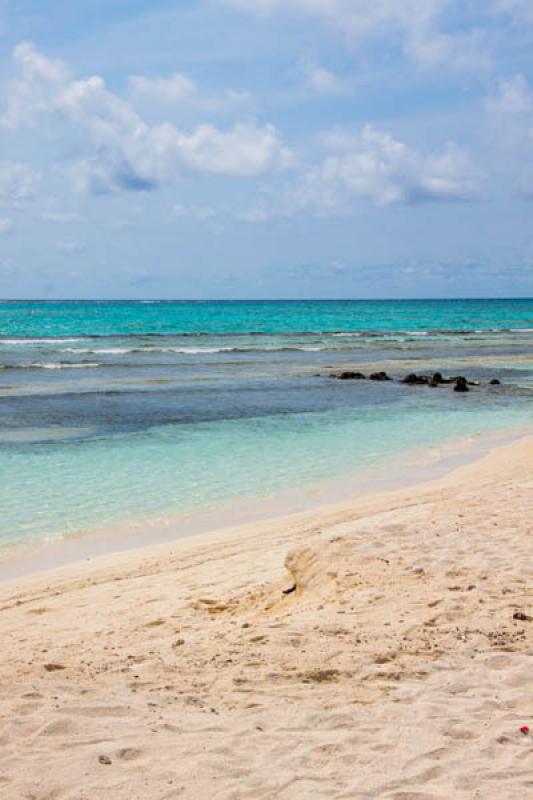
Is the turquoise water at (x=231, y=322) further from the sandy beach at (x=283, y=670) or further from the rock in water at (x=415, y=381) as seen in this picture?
the sandy beach at (x=283, y=670)

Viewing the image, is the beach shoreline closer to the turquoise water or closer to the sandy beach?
the sandy beach

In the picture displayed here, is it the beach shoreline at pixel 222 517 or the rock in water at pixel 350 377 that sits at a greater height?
the rock in water at pixel 350 377

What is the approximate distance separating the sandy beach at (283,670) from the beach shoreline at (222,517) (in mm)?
433

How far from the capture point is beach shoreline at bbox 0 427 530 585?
856cm

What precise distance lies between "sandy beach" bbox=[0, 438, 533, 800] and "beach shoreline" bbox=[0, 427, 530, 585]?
433 millimetres

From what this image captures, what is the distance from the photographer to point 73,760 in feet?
13.2

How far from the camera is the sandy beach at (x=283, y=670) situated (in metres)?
3.90

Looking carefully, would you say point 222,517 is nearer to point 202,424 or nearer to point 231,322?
point 202,424

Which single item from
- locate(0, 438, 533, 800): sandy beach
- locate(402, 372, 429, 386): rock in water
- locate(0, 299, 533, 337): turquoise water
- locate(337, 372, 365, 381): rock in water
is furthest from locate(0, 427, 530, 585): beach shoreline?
locate(0, 299, 533, 337): turquoise water

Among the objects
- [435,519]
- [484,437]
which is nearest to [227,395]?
[484,437]

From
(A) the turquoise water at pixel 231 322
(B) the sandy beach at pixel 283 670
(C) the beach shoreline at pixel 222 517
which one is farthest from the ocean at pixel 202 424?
(A) the turquoise water at pixel 231 322

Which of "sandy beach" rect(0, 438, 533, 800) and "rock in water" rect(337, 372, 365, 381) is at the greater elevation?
"rock in water" rect(337, 372, 365, 381)

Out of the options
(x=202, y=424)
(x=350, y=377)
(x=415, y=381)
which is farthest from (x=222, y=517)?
(x=350, y=377)

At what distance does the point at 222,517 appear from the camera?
10.3 metres
